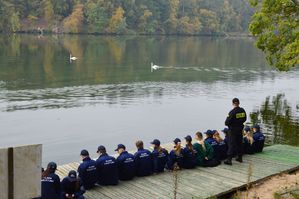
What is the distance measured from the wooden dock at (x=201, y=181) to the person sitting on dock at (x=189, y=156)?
234mm

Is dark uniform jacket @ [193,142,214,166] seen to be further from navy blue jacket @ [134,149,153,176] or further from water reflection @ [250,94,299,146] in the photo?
water reflection @ [250,94,299,146]

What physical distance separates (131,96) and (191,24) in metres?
136

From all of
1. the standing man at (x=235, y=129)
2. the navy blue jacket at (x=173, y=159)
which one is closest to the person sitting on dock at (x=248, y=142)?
the standing man at (x=235, y=129)

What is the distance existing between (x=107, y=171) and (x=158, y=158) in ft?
6.73

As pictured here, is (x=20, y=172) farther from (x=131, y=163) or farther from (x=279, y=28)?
(x=279, y=28)

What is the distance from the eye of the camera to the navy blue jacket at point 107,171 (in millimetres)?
12602

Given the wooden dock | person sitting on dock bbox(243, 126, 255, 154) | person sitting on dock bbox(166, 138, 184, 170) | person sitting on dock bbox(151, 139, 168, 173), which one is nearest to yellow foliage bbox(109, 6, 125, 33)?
person sitting on dock bbox(243, 126, 255, 154)

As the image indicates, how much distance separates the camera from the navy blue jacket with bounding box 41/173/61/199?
1073 cm

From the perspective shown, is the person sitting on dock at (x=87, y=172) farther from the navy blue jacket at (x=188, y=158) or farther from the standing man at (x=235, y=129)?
the standing man at (x=235, y=129)

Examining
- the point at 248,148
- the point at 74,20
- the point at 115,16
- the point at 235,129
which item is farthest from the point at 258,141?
the point at 115,16

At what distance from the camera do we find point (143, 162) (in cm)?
1350

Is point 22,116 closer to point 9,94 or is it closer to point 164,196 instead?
point 9,94

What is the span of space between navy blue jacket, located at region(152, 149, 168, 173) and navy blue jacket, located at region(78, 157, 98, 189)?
7.33ft

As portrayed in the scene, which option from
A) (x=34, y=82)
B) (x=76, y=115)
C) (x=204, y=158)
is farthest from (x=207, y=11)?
(x=204, y=158)
